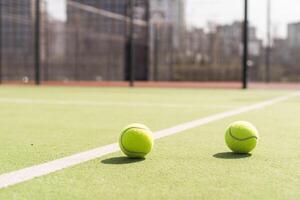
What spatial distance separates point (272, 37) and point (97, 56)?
8.44 metres

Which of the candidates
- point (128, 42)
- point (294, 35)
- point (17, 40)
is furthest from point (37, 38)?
point (294, 35)

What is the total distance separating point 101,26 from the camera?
2488cm

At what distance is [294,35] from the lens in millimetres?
26281

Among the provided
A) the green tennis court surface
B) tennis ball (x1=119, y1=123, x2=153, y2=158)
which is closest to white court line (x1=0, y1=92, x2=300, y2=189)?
the green tennis court surface

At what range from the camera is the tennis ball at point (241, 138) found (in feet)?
14.1

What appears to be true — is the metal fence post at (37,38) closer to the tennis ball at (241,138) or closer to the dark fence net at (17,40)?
the dark fence net at (17,40)

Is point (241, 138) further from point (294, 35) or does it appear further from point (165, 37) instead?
point (294, 35)

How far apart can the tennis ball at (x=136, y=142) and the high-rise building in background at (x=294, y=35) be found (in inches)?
868

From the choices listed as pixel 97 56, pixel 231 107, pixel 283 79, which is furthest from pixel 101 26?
pixel 231 107

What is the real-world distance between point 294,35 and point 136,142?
77.7 ft

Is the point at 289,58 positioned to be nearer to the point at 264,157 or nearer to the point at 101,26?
the point at 101,26

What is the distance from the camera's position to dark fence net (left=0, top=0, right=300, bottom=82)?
938 inches

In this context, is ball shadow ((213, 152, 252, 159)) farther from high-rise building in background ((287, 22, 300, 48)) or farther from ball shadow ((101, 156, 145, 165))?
high-rise building in background ((287, 22, 300, 48))

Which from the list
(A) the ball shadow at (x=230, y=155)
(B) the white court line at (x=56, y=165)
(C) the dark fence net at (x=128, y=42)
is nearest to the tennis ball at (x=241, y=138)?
(A) the ball shadow at (x=230, y=155)
